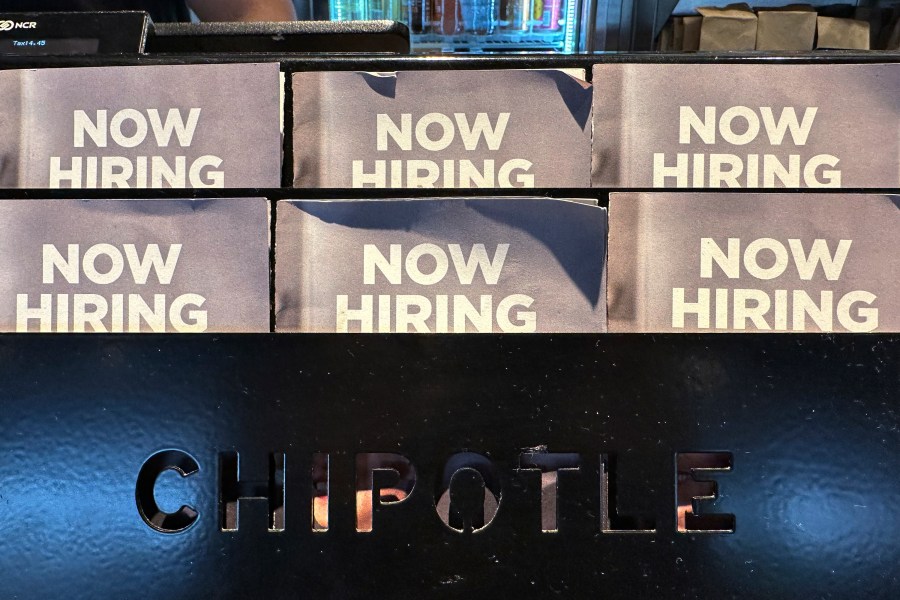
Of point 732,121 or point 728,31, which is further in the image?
point 728,31

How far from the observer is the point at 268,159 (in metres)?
0.83

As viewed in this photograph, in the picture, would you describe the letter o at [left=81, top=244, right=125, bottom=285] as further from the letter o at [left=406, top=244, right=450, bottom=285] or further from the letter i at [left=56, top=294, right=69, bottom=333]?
the letter o at [left=406, top=244, right=450, bottom=285]

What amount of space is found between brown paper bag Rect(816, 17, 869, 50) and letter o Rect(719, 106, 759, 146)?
0.93 meters

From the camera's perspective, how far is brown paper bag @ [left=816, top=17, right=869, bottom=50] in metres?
1.49

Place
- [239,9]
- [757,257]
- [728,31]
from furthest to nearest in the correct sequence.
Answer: [728,31], [239,9], [757,257]

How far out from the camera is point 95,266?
2.69ft

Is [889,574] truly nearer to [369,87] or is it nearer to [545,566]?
[545,566]

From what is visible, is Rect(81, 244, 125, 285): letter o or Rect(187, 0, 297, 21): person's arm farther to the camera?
Rect(187, 0, 297, 21): person's arm

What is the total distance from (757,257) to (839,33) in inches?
42.4

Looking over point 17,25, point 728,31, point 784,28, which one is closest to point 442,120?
point 17,25

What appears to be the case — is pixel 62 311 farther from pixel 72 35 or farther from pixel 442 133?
pixel 442 133

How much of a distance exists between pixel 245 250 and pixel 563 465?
21.1 inches

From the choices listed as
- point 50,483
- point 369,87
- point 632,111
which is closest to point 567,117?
point 632,111

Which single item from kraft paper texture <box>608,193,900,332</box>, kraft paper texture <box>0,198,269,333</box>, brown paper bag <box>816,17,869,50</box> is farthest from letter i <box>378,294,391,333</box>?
brown paper bag <box>816,17,869,50</box>
